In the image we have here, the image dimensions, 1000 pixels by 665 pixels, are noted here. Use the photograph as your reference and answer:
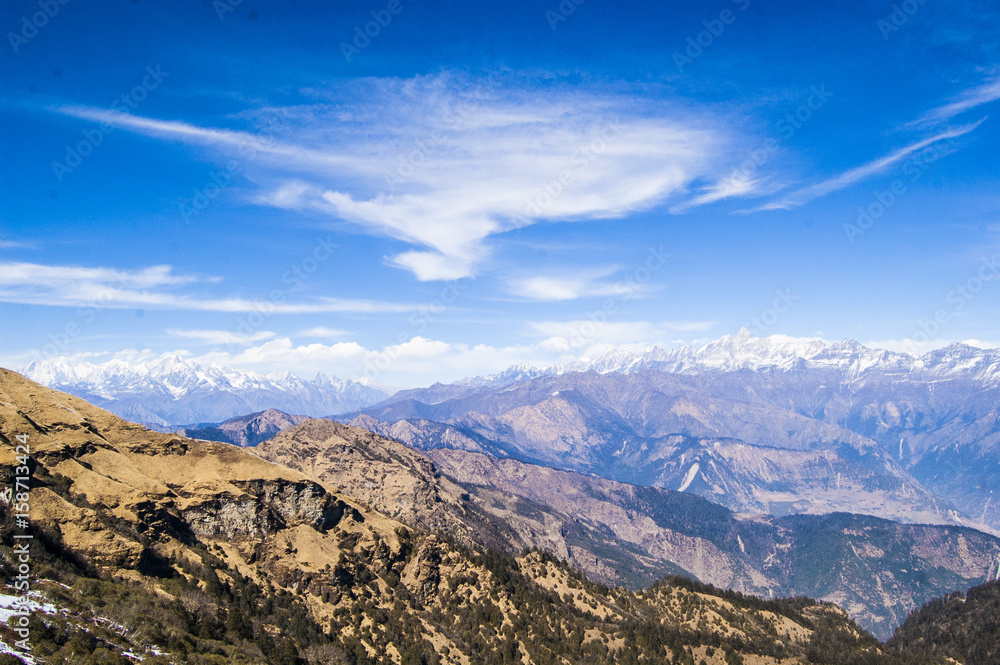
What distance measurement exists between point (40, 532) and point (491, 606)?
98606mm

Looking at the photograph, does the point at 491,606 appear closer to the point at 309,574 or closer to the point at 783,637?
→ the point at 309,574

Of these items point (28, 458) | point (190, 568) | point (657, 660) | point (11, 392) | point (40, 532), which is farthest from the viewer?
point (657, 660)

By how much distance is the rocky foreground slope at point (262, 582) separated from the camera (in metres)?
71.1

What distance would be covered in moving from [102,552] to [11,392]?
1899 inches

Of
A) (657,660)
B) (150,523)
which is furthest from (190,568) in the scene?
(657,660)

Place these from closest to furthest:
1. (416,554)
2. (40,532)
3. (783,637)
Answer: (40,532) → (416,554) → (783,637)

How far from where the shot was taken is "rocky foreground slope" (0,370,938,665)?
71125 mm

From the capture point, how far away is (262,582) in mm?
114000

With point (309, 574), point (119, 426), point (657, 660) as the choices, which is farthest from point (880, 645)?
point (119, 426)

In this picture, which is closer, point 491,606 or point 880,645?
point 491,606

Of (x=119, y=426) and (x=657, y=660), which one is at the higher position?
(x=119, y=426)

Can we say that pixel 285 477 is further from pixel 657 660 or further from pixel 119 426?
pixel 657 660

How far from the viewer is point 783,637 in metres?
174

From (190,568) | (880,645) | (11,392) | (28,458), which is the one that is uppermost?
(11,392)
